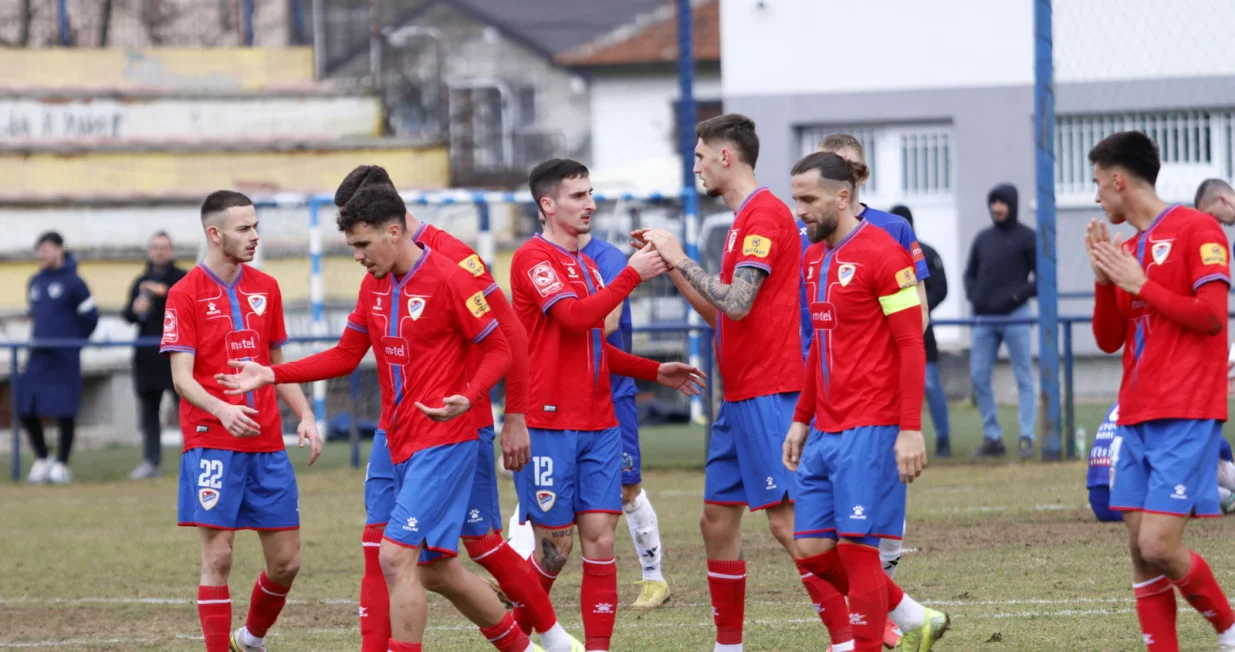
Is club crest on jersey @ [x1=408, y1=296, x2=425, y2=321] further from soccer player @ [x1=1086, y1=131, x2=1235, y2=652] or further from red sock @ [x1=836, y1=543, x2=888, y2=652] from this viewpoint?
soccer player @ [x1=1086, y1=131, x2=1235, y2=652]

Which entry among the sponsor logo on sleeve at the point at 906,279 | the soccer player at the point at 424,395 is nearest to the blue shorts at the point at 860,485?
the sponsor logo on sleeve at the point at 906,279

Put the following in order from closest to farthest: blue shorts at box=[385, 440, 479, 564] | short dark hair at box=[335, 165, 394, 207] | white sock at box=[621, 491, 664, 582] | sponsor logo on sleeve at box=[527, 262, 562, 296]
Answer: blue shorts at box=[385, 440, 479, 564] → short dark hair at box=[335, 165, 394, 207] → sponsor logo on sleeve at box=[527, 262, 562, 296] → white sock at box=[621, 491, 664, 582]

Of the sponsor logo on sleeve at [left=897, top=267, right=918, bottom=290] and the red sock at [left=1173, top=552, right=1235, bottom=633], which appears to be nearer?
the red sock at [left=1173, top=552, right=1235, bottom=633]

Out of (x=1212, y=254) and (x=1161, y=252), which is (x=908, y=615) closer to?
(x=1161, y=252)

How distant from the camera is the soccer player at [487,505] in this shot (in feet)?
22.2

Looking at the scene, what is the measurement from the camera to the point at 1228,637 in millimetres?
6359

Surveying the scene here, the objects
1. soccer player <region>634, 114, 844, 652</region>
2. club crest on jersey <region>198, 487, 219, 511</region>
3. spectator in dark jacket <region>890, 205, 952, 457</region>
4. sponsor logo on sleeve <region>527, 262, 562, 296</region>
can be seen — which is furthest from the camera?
spectator in dark jacket <region>890, 205, 952, 457</region>

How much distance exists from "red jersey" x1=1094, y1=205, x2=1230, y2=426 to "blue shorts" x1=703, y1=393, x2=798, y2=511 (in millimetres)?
1410

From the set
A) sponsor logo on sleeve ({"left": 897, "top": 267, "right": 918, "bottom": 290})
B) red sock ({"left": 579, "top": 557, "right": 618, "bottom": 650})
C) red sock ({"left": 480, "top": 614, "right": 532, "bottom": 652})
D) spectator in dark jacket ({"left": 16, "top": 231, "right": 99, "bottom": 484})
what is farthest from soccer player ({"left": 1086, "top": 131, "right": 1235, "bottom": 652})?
spectator in dark jacket ({"left": 16, "top": 231, "right": 99, "bottom": 484})

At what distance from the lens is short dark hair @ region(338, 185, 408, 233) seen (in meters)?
6.41

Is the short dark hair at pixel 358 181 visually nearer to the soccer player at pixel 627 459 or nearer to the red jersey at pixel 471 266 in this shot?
the red jersey at pixel 471 266

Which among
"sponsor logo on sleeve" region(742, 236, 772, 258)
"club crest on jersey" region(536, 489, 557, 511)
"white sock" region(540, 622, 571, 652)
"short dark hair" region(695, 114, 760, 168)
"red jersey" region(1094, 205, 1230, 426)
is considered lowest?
"white sock" region(540, 622, 571, 652)

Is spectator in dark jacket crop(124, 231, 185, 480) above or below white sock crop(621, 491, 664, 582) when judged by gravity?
above

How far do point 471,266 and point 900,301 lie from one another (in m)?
1.75
